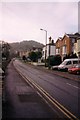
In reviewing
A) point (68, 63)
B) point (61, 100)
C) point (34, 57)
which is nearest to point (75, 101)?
point (61, 100)

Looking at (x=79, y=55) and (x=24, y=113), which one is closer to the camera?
(x=24, y=113)

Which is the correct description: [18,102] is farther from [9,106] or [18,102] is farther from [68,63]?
[68,63]

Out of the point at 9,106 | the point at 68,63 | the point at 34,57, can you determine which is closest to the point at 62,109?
the point at 9,106

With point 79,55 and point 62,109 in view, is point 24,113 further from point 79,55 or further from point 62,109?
point 79,55

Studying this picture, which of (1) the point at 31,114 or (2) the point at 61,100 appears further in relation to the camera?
(2) the point at 61,100

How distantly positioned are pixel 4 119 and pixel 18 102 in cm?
383

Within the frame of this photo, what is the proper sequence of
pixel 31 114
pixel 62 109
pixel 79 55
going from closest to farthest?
pixel 31 114 → pixel 62 109 → pixel 79 55

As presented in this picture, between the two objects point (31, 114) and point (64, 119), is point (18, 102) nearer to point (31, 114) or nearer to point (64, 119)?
point (31, 114)

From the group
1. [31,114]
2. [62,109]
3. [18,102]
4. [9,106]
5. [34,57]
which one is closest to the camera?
[31,114]

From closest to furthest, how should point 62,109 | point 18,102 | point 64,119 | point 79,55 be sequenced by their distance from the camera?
1. point 64,119
2. point 62,109
3. point 18,102
4. point 79,55

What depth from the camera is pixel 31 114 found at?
10766mm

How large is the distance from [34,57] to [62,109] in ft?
360

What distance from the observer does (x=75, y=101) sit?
14.2m

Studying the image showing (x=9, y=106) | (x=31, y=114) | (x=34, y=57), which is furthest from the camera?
(x=34, y=57)
